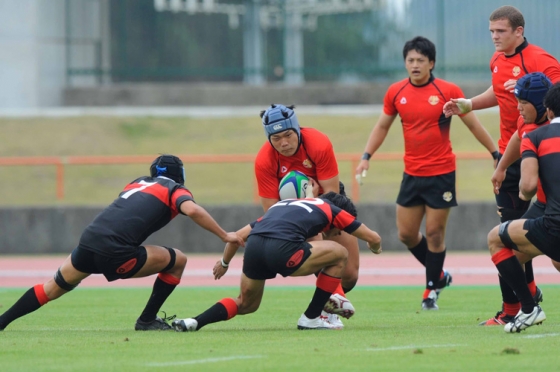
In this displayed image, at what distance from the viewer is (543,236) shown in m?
6.96

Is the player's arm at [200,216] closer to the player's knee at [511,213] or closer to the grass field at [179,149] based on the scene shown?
the player's knee at [511,213]

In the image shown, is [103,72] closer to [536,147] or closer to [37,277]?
Answer: [37,277]

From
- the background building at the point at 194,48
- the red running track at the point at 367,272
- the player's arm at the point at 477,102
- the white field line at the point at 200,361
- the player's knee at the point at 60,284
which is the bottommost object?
the red running track at the point at 367,272

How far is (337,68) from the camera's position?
2494 cm

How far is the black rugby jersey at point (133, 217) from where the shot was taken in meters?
7.75

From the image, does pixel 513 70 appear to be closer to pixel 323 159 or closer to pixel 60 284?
pixel 323 159

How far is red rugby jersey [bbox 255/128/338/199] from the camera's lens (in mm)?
8445

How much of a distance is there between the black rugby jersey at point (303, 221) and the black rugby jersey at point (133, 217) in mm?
675

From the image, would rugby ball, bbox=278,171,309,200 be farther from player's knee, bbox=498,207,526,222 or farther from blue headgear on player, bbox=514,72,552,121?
blue headgear on player, bbox=514,72,552,121

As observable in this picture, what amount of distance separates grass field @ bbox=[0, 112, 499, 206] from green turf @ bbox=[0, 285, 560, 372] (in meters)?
8.48

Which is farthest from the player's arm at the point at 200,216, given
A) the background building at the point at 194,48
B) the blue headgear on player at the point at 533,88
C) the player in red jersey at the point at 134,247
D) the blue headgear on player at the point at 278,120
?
the background building at the point at 194,48

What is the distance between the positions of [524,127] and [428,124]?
6.91 ft

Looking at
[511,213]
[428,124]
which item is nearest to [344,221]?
[511,213]

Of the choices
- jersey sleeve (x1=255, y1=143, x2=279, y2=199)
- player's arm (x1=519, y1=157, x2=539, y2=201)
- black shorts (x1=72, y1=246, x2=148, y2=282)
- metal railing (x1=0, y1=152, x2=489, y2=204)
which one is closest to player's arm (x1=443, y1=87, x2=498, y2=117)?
jersey sleeve (x1=255, y1=143, x2=279, y2=199)
